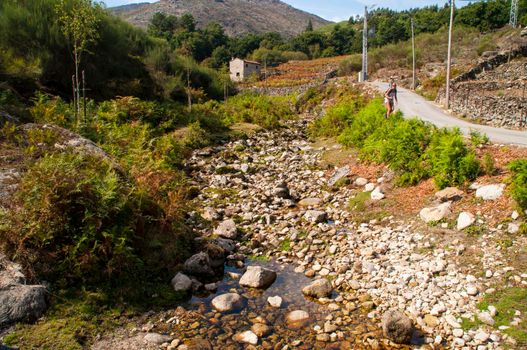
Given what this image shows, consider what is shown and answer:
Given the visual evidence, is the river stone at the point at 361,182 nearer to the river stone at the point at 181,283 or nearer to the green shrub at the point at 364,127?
the green shrub at the point at 364,127

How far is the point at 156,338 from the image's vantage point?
6.43 m

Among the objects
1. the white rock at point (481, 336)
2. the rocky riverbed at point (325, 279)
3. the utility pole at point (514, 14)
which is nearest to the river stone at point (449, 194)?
the rocky riverbed at point (325, 279)

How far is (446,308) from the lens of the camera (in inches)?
273

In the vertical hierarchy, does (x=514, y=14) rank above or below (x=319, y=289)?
above

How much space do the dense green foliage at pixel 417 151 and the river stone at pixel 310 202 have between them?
100 inches

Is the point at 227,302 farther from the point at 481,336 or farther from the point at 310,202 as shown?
the point at 310,202

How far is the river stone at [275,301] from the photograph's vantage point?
7571 millimetres

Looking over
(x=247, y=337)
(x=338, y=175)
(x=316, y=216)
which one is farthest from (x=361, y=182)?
(x=247, y=337)

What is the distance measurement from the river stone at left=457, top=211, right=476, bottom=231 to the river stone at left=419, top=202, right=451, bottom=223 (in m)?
0.45

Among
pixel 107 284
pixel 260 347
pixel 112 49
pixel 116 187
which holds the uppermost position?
pixel 112 49

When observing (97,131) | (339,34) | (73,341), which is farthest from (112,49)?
(339,34)

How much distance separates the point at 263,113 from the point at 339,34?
88301 millimetres

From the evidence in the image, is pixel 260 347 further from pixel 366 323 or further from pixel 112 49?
pixel 112 49

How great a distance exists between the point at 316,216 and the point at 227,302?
14.7 ft
